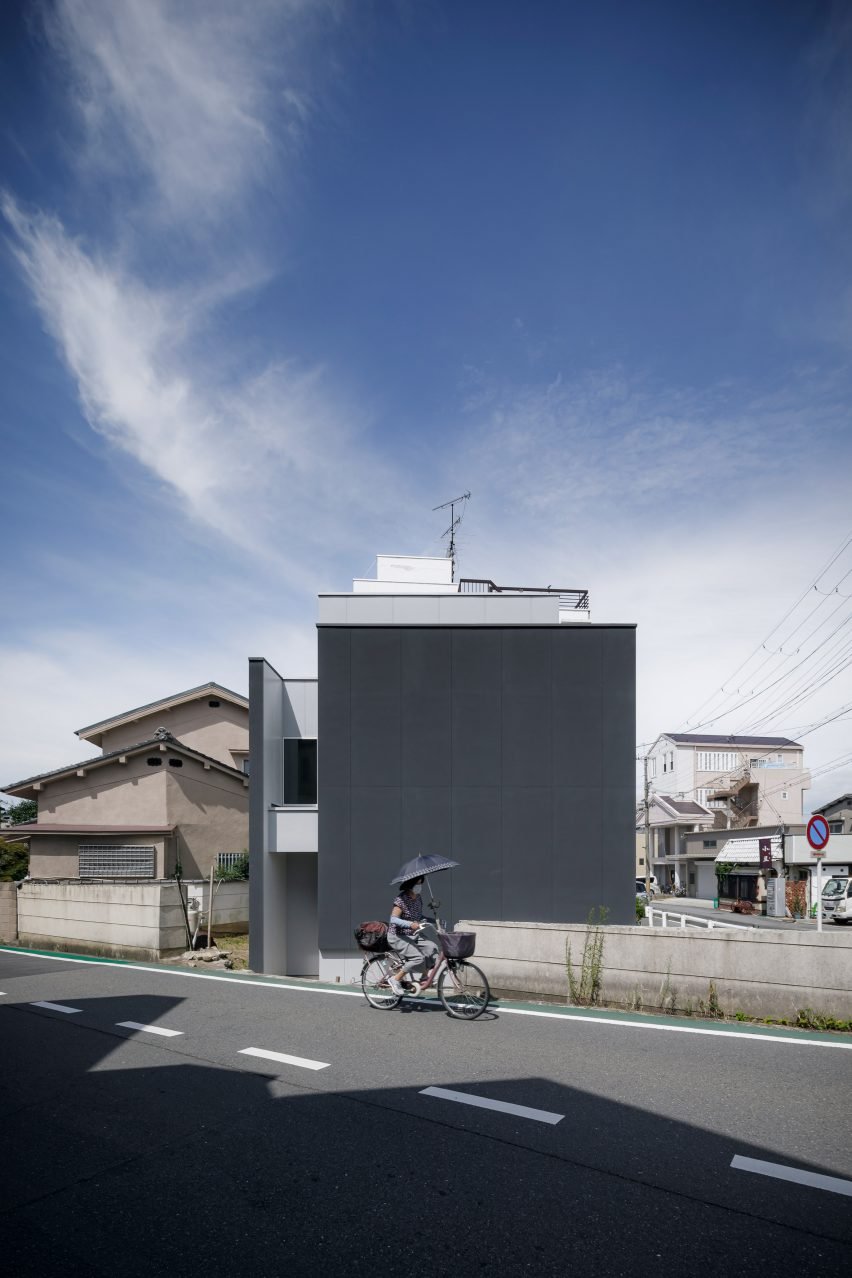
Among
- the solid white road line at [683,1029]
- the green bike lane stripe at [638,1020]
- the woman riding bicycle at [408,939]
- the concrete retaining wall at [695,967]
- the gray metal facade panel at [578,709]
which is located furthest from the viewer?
the gray metal facade panel at [578,709]

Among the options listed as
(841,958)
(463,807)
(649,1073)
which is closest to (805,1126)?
(649,1073)

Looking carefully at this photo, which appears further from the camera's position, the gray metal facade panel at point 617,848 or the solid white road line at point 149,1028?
the gray metal facade panel at point 617,848

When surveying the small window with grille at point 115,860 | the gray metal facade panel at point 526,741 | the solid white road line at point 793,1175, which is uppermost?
the gray metal facade panel at point 526,741

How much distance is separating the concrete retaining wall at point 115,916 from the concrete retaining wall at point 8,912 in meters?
0.21

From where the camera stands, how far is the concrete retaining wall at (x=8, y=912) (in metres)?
19.6

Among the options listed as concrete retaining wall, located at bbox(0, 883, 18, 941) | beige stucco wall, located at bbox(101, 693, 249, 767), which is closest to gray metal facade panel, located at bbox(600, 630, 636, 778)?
concrete retaining wall, located at bbox(0, 883, 18, 941)

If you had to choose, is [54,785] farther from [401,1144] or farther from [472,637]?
[401,1144]

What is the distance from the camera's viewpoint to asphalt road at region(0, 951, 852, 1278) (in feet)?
13.0

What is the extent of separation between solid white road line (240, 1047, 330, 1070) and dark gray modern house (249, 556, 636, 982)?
8.81 meters

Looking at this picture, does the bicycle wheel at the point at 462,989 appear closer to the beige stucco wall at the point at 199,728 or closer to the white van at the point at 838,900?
the beige stucco wall at the point at 199,728

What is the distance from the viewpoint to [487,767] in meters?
16.9

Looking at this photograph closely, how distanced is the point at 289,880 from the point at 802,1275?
651 inches

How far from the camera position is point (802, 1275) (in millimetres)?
3689

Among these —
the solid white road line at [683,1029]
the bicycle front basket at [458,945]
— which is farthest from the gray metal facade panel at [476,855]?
the bicycle front basket at [458,945]
